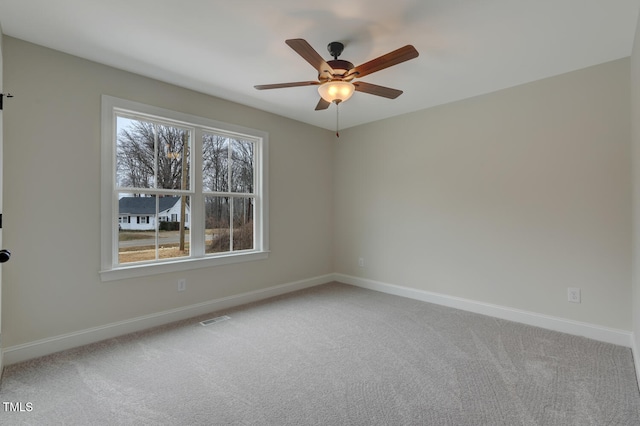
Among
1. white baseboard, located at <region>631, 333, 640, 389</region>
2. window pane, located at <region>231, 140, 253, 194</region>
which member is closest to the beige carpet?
white baseboard, located at <region>631, 333, 640, 389</region>

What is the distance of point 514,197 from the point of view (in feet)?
10.8

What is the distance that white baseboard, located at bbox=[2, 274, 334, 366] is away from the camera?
240cm

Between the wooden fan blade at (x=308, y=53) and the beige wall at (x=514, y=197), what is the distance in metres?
2.19

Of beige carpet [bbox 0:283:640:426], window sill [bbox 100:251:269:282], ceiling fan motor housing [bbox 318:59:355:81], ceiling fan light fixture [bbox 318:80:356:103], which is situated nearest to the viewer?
beige carpet [bbox 0:283:640:426]

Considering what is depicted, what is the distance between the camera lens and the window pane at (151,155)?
3.01 metres

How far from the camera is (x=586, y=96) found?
2.86 meters

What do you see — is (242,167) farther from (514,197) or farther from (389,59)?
(514,197)

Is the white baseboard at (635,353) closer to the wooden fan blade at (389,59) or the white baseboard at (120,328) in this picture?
the wooden fan blade at (389,59)

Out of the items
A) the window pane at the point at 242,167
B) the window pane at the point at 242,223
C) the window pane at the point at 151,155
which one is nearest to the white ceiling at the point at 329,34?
the window pane at the point at 151,155

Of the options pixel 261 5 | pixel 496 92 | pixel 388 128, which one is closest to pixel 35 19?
pixel 261 5

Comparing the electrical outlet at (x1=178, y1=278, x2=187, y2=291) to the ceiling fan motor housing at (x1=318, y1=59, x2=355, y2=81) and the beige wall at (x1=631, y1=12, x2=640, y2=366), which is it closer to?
the ceiling fan motor housing at (x1=318, y1=59, x2=355, y2=81)

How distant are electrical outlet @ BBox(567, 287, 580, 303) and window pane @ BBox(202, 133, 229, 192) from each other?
384cm

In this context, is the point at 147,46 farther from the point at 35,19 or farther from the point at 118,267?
the point at 118,267

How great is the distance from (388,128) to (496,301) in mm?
2613
